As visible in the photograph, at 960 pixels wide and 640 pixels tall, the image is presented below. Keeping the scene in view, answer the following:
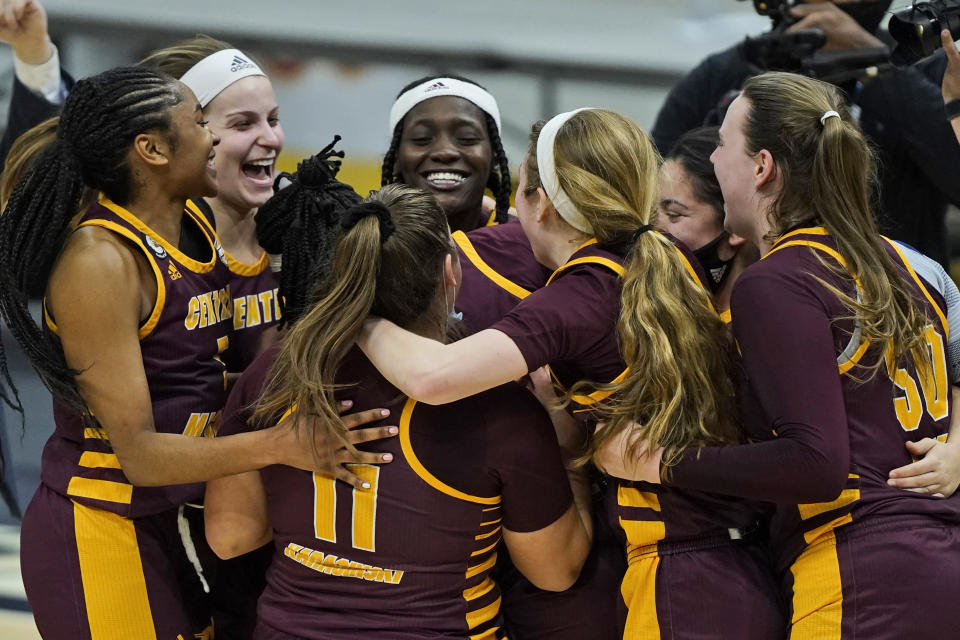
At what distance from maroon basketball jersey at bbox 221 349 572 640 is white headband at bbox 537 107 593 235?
38 centimetres

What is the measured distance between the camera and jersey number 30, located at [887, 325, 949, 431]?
2189 mm

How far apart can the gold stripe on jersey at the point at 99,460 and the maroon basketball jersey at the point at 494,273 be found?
83 centimetres

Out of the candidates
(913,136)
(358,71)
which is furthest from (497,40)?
(913,136)

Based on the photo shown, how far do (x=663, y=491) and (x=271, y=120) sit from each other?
1.67 m

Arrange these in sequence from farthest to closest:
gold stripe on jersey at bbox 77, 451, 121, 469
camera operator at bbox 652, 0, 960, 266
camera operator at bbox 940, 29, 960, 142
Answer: camera operator at bbox 652, 0, 960, 266
camera operator at bbox 940, 29, 960, 142
gold stripe on jersey at bbox 77, 451, 121, 469

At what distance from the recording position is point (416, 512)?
2168mm

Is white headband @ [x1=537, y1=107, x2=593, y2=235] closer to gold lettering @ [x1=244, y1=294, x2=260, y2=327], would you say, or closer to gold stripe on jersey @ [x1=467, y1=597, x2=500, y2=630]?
gold stripe on jersey @ [x1=467, y1=597, x2=500, y2=630]

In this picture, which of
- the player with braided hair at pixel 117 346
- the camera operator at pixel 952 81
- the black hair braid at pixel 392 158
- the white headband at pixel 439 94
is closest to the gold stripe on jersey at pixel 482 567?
the player with braided hair at pixel 117 346

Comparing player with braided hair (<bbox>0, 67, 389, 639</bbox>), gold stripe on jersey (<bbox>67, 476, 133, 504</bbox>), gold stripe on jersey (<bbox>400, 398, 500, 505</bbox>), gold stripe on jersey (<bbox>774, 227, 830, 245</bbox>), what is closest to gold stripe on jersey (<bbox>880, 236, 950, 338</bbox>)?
gold stripe on jersey (<bbox>774, 227, 830, 245</bbox>)

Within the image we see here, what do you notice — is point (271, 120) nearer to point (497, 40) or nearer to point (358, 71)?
point (358, 71)

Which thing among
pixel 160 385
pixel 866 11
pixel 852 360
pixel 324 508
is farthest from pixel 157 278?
pixel 866 11

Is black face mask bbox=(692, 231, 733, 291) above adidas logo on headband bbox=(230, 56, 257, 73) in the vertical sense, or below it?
below

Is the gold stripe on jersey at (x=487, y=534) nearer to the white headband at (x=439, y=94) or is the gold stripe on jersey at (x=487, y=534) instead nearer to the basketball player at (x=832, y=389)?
the basketball player at (x=832, y=389)

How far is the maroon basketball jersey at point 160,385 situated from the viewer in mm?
2438
